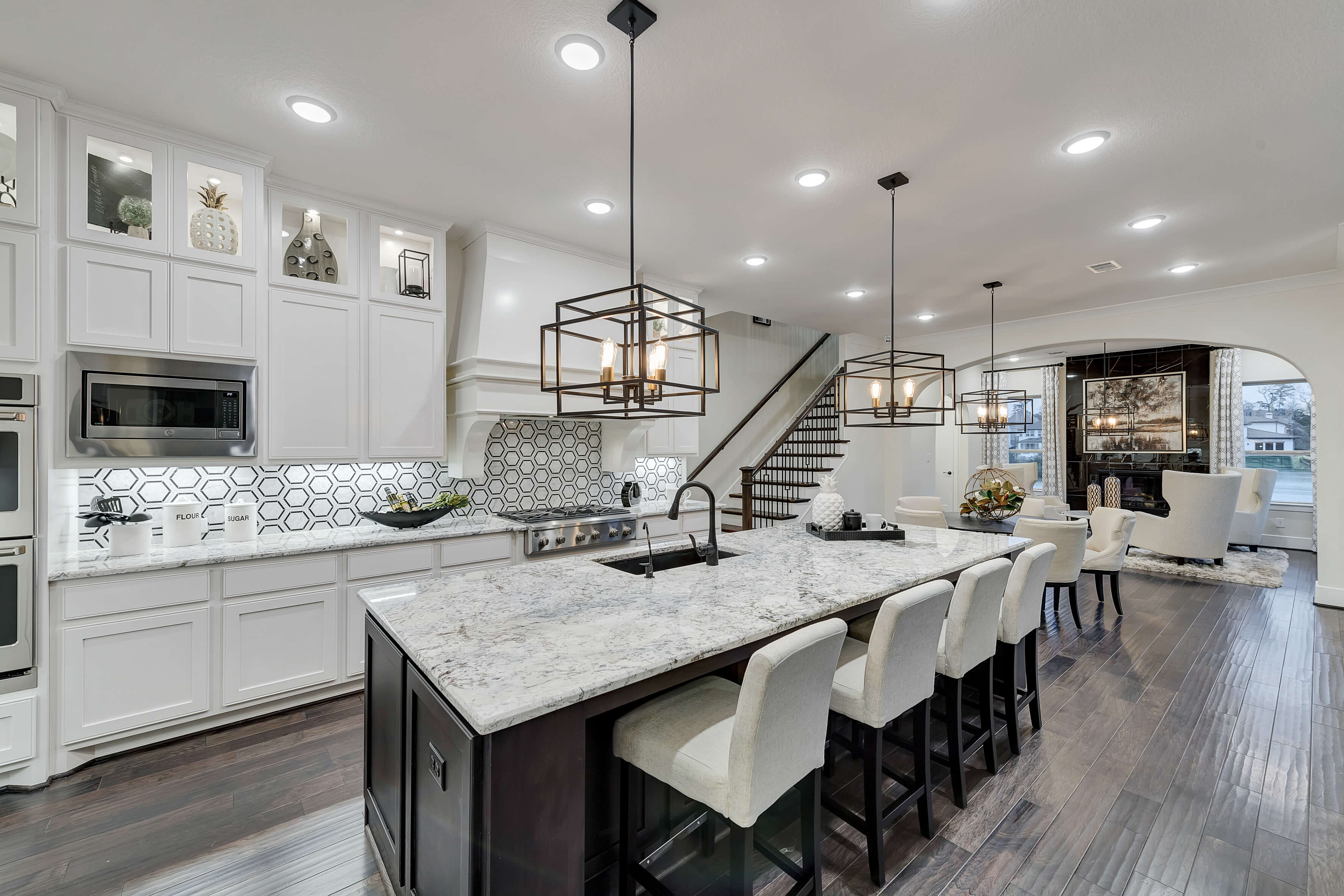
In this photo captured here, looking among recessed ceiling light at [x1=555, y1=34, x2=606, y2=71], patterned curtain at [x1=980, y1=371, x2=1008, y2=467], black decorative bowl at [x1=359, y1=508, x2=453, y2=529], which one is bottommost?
black decorative bowl at [x1=359, y1=508, x2=453, y2=529]

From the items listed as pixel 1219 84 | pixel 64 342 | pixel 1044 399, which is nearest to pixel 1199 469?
pixel 1044 399

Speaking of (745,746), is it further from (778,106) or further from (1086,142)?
(1086,142)

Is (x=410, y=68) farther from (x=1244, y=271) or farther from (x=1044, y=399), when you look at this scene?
(x=1044, y=399)

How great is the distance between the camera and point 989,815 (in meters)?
2.14

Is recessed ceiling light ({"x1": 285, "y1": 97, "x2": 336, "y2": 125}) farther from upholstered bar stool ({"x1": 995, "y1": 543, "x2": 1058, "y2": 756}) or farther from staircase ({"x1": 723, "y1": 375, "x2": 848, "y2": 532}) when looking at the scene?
staircase ({"x1": 723, "y1": 375, "x2": 848, "y2": 532})

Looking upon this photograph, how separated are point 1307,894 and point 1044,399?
30.4 ft

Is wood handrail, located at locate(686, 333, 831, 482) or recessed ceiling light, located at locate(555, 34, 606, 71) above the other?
recessed ceiling light, located at locate(555, 34, 606, 71)

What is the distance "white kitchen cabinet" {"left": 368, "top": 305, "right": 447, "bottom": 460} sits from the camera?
3.27 metres

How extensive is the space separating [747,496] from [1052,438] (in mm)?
6494

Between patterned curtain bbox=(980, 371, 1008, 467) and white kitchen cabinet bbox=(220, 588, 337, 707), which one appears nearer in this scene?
white kitchen cabinet bbox=(220, 588, 337, 707)

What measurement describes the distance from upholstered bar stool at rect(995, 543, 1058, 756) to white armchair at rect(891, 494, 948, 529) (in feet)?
5.72

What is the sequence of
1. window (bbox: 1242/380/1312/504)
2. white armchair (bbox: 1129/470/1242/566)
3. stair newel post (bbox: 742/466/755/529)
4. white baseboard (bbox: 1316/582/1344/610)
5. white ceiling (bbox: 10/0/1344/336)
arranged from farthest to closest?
window (bbox: 1242/380/1312/504) → stair newel post (bbox: 742/466/755/529) → white armchair (bbox: 1129/470/1242/566) → white baseboard (bbox: 1316/582/1344/610) → white ceiling (bbox: 10/0/1344/336)

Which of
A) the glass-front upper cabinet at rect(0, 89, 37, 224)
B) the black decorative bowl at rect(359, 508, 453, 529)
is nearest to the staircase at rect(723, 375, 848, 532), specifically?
the black decorative bowl at rect(359, 508, 453, 529)

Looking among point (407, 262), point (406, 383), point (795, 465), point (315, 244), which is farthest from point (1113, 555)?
point (315, 244)
